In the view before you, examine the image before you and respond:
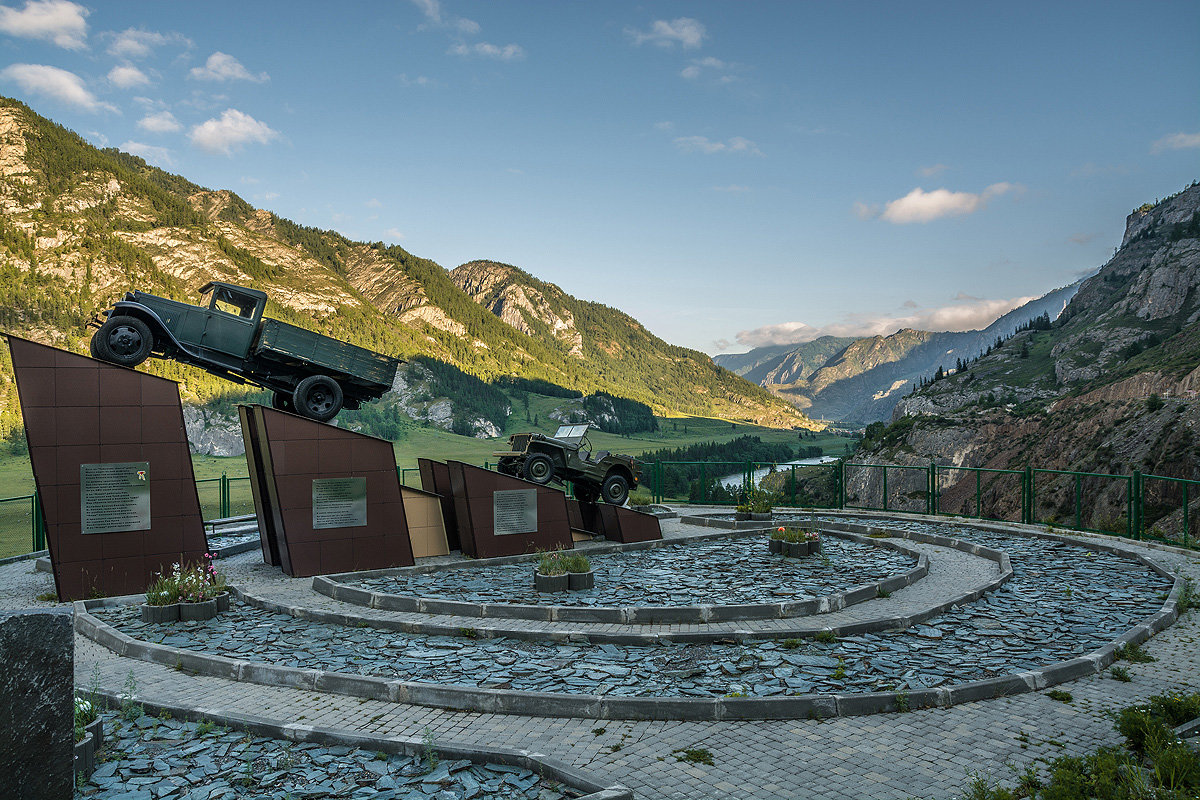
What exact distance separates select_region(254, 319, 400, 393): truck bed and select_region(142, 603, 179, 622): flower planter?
5.94 meters

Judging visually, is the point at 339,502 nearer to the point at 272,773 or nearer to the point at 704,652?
the point at 704,652

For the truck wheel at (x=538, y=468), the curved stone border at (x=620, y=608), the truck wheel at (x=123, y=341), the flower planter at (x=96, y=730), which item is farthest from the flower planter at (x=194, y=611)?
the truck wheel at (x=538, y=468)

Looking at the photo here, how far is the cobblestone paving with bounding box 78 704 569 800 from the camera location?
18.8 ft

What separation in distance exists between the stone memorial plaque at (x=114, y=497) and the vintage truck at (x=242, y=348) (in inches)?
84.3

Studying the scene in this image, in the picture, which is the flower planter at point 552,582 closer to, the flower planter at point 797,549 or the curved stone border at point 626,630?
the curved stone border at point 626,630

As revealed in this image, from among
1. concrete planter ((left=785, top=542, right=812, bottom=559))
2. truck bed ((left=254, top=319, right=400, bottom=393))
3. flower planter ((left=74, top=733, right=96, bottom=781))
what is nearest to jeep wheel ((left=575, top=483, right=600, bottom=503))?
concrete planter ((left=785, top=542, right=812, bottom=559))

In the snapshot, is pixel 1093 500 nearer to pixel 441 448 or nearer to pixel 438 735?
pixel 438 735

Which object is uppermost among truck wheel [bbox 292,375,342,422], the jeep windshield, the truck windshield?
the truck windshield

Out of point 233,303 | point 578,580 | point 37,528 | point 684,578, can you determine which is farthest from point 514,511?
point 37,528

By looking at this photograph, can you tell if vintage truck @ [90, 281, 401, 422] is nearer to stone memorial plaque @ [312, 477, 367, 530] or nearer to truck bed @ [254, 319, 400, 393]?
truck bed @ [254, 319, 400, 393]

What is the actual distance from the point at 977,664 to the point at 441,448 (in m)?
111

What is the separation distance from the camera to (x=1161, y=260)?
11062 cm

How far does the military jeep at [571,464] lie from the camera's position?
20547mm

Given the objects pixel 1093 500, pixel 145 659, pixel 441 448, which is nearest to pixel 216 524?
pixel 145 659
